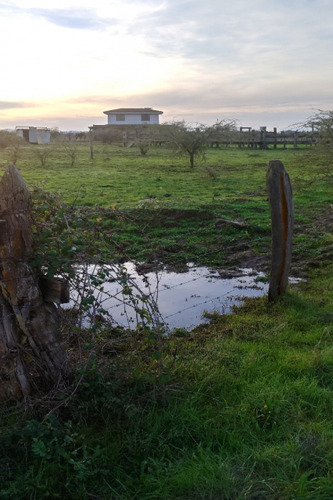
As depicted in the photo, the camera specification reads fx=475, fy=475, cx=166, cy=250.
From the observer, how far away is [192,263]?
30.8 feet

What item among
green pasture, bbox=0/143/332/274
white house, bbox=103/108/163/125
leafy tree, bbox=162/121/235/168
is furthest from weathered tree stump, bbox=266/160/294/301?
white house, bbox=103/108/163/125

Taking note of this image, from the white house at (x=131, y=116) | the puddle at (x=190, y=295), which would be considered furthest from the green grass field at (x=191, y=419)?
the white house at (x=131, y=116)

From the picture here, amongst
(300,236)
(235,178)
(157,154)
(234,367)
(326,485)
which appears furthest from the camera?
(157,154)

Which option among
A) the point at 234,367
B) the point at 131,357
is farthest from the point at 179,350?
the point at 131,357

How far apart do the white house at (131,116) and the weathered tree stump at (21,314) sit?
7875 cm

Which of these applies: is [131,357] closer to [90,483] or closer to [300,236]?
[90,483]

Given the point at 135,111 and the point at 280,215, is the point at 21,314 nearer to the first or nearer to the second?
the point at 280,215

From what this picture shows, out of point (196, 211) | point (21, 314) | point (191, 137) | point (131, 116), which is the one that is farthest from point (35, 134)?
point (21, 314)

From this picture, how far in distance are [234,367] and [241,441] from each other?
3.91ft

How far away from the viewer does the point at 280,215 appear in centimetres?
607

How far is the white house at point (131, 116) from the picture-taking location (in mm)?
79688

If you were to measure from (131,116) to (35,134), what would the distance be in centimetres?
1801

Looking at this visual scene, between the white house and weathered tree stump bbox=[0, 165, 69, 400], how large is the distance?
78.8 metres

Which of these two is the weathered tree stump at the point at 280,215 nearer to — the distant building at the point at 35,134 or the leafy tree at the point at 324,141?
the leafy tree at the point at 324,141
